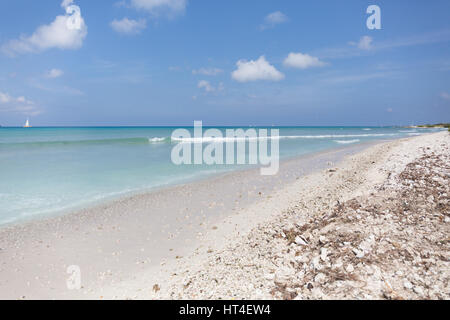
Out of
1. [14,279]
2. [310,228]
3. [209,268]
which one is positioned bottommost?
[14,279]

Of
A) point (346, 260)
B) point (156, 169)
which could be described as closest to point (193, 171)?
point (156, 169)

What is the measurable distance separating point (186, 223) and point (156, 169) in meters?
7.94

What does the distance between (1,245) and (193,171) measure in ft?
27.5

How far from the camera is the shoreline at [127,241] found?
4211 millimetres

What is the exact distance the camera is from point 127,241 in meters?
5.61

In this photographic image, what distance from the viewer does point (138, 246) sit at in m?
5.39

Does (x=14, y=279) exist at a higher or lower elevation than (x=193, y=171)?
lower

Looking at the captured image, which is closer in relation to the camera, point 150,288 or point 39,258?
point 150,288

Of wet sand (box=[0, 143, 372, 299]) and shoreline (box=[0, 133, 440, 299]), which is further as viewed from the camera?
wet sand (box=[0, 143, 372, 299])

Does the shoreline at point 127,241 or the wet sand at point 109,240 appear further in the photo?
the wet sand at point 109,240

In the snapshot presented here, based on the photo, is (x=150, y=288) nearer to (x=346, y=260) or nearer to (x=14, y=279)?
(x=14, y=279)

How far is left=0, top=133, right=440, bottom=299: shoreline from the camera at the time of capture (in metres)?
4.21
